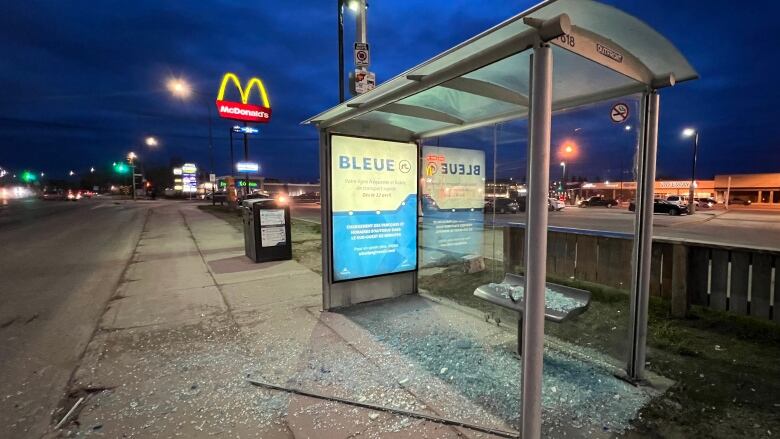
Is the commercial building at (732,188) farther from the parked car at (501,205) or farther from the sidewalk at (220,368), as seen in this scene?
the sidewalk at (220,368)

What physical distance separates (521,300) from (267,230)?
625 cm

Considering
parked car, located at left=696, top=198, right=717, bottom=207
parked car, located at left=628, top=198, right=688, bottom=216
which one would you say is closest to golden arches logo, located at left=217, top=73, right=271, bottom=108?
parked car, located at left=628, top=198, right=688, bottom=216

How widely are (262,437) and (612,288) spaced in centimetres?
505

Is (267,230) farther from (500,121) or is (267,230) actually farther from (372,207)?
(500,121)

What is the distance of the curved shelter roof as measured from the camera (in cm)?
221

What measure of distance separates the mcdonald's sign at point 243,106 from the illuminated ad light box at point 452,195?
13895 millimetres

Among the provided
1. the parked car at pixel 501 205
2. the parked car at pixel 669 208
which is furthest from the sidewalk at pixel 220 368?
the parked car at pixel 669 208

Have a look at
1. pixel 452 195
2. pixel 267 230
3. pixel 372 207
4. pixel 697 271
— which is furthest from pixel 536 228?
pixel 267 230

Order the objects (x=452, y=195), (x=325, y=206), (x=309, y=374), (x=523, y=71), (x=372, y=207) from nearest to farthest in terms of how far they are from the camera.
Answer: (x=523, y=71) < (x=309, y=374) < (x=325, y=206) < (x=372, y=207) < (x=452, y=195)

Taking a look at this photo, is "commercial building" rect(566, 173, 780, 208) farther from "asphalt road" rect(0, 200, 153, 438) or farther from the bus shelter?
"asphalt road" rect(0, 200, 153, 438)

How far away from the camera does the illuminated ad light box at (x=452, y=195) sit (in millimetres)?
5531

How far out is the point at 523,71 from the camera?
304cm

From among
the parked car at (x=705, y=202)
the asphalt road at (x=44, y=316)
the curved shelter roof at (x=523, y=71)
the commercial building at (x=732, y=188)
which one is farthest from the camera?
the commercial building at (x=732, y=188)

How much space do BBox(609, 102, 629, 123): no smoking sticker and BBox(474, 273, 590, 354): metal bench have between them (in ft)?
5.44
